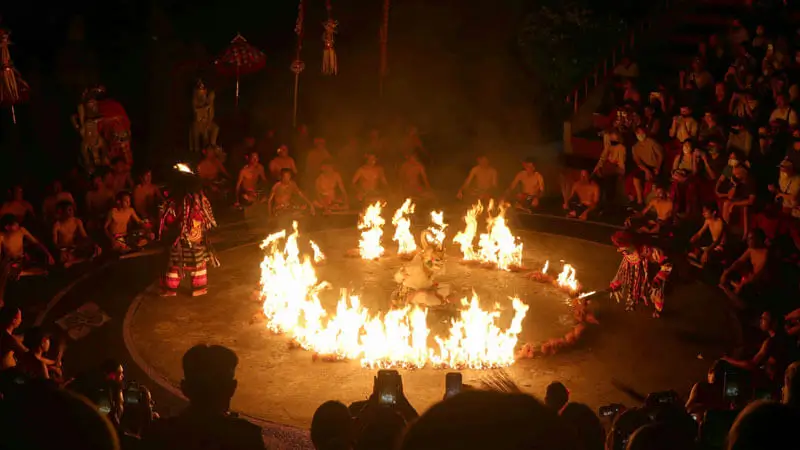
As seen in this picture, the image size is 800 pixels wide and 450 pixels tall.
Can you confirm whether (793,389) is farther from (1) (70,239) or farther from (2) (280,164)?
(2) (280,164)

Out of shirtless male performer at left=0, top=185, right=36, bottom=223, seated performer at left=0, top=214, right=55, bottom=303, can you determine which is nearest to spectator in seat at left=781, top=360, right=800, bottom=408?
seated performer at left=0, top=214, right=55, bottom=303

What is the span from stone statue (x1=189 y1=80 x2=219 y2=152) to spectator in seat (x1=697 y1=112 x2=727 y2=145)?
10.9 m

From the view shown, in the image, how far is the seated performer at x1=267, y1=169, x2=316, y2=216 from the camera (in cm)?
1720

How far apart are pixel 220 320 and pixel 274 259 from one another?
150cm

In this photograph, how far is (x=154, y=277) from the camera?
45.6 ft

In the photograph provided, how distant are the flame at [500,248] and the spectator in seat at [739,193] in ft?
11.8

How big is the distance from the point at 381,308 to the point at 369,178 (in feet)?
20.8

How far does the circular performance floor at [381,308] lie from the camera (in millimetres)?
10070

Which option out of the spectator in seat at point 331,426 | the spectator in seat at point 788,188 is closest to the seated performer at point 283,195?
the spectator in seat at point 788,188

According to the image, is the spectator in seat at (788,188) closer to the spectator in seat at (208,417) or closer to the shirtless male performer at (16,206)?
the spectator in seat at (208,417)

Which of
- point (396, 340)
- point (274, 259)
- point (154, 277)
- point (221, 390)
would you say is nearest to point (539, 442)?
point (221, 390)

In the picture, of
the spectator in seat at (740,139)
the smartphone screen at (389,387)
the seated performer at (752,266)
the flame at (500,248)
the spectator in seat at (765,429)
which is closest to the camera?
the spectator in seat at (765,429)

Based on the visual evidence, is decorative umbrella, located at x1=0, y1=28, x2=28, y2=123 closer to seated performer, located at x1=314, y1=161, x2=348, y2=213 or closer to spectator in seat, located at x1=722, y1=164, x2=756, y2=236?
seated performer, located at x1=314, y1=161, x2=348, y2=213

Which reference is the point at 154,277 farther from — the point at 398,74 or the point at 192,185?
the point at 398,74
